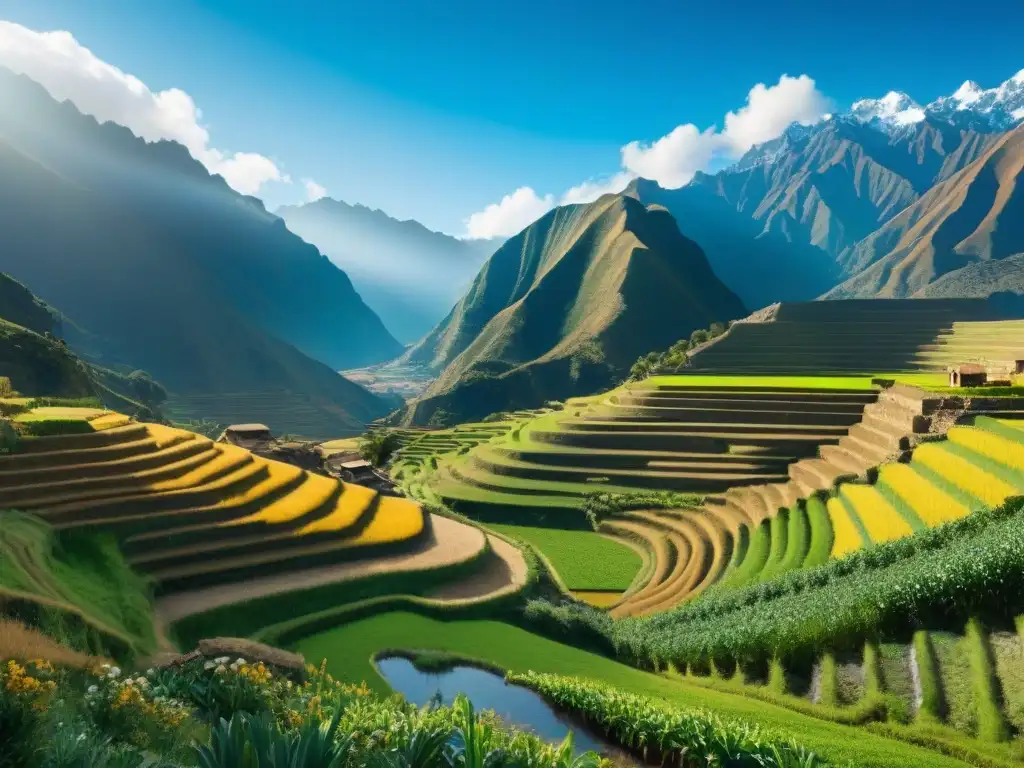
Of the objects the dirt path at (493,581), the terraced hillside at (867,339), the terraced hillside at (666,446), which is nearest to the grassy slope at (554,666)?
the dirt path at (493,581)

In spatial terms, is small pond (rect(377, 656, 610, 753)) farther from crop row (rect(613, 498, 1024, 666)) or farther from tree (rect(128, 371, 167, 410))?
tree (rect(128, 371, 167, 410))

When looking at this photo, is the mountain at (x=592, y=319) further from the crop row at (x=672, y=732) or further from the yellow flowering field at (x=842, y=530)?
the crop row at (x=672, y=732)

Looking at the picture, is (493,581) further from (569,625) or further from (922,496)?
(922,496)

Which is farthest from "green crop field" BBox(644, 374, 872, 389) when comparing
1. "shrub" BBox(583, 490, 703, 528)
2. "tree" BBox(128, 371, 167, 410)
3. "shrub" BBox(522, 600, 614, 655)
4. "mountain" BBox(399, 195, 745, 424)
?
"tree" BBox(128, 371, 167, 410)

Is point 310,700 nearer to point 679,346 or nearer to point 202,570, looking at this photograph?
point 202,570

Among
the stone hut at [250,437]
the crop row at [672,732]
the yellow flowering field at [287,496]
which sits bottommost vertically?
the stone hut at [250,437]

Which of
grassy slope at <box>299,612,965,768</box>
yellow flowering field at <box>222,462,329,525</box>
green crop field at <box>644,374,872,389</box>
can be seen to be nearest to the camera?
grassy slope at <box>299,612,965,768</box>
